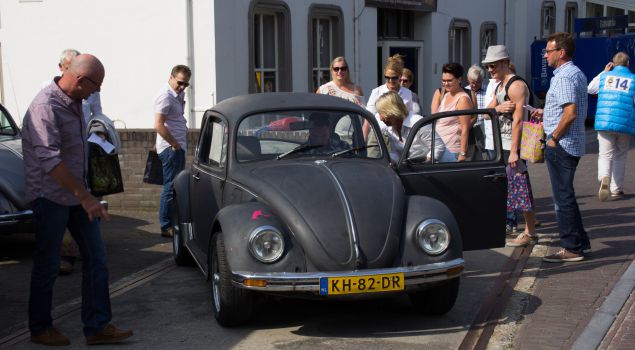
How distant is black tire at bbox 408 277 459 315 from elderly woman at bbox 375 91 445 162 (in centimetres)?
149

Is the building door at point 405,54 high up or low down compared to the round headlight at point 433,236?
up

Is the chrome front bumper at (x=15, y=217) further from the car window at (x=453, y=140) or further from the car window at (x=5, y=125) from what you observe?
the car window at (x=453, y=140)

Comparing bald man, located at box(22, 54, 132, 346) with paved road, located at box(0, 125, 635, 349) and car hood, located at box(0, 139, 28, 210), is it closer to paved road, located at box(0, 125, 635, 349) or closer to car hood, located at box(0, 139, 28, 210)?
paved road, located at box(0, 125, 635, 349)

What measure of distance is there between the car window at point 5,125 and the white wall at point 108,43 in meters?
3.77

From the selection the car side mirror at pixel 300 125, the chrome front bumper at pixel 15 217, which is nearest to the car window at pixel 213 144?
the car side mirror at pixel 300 125

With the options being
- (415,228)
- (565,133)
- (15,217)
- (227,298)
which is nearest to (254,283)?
(227,298)

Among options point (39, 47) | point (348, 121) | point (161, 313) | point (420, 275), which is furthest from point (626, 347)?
point (39, 47)

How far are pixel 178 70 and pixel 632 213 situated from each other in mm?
5474

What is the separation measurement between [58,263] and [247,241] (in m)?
1.19

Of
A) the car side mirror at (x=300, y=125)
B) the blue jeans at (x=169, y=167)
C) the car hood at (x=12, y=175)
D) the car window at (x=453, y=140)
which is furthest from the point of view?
the blue jeans at (x=169, y=167)

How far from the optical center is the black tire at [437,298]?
19.5ft

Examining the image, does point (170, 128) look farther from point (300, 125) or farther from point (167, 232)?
point (300, 125)

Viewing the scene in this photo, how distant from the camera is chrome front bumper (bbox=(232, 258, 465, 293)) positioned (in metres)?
5.36

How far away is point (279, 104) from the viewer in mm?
6902
